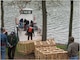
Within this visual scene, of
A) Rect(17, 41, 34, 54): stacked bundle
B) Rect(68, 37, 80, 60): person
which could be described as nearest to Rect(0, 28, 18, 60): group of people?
Rect(17, 41, 34, 54): stacked bundle

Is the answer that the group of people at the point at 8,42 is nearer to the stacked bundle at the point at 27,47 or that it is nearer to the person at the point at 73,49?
the stacked bundle at the point at 27,47

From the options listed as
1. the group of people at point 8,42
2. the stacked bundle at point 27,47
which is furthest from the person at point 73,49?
the stacked bundle at point 27,47

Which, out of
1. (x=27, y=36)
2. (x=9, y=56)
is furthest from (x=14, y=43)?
(x=27, y=36)

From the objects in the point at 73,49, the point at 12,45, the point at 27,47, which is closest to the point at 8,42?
the point at 12,45

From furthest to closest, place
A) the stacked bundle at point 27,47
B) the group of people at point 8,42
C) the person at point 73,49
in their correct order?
1. the stacked bundle at point 27,47
2. the group of people at point 8,42
3. the person at point 73,49

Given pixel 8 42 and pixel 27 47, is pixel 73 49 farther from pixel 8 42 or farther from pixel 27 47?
pixel 27 47

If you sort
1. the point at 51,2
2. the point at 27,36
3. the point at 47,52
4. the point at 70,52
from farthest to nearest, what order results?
the point at 27,36, the point at 51,2, the point at 47,52, the point at 70,52

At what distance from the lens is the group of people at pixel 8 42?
393 inches

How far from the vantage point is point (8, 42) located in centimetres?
1077

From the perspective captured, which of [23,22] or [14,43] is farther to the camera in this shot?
[23,22]

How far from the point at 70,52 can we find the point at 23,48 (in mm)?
4545

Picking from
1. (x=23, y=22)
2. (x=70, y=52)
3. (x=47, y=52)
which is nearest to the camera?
(x=70, y=52)

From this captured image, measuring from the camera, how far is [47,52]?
10344mm

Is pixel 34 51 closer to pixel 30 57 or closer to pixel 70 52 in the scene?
pixel 30 57
